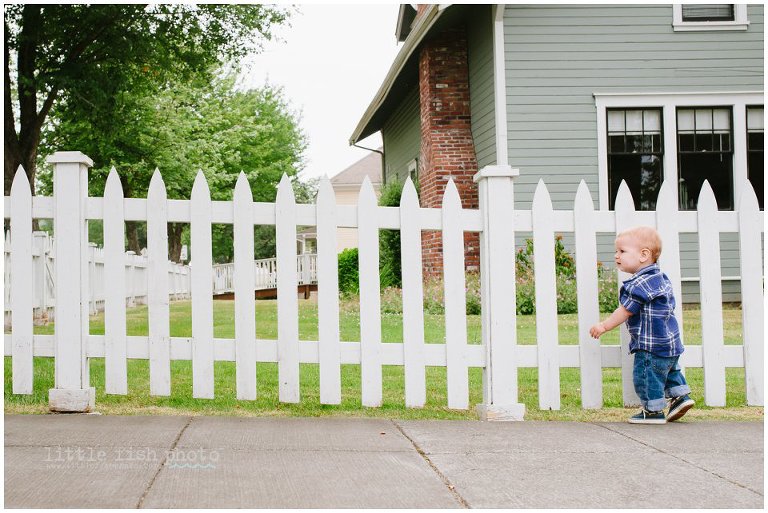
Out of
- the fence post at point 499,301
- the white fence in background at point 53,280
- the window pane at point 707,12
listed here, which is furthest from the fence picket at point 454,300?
the window pane at point 707,12

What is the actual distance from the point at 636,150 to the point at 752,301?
8431 mm

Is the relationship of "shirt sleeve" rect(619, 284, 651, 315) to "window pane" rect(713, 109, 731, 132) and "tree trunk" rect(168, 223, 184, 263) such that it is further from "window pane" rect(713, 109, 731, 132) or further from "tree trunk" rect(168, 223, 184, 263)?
"tree trunk" rect(168, 223, 184, 263)

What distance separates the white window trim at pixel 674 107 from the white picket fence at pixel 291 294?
342 inches

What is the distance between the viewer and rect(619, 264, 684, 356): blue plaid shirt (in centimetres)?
433

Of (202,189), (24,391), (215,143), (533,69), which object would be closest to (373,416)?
(202,189)

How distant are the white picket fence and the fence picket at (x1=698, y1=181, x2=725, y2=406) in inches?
27.8

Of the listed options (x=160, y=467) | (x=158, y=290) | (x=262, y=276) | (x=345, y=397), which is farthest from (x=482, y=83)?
(x=262, y=276)

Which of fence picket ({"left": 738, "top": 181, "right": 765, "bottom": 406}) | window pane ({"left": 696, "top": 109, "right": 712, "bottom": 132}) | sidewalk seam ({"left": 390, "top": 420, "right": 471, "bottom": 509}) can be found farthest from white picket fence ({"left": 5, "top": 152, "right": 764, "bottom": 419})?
window pane ({"left": 696, "top": 109, "right": 712, "bottom": 132})

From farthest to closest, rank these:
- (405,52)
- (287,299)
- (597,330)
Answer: (405,52)
(287,299)
(597,330)

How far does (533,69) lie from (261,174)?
2677 cm

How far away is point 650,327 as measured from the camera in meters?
4.36

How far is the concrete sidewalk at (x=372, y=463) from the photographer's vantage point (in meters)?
2.76

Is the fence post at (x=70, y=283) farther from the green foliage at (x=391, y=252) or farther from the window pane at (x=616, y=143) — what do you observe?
the green foliage at (x=391, y=252)

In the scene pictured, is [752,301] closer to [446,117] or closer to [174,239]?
[446,117]
